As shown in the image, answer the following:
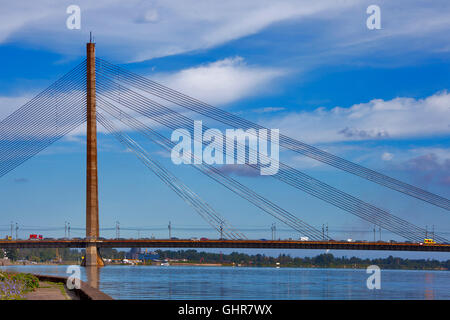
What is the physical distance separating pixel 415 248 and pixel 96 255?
134ft

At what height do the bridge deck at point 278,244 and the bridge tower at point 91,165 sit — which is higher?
the bridge tower at point 91,165

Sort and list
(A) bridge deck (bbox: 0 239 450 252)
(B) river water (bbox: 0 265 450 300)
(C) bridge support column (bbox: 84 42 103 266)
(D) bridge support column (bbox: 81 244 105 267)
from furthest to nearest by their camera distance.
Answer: (D) bridge support column (bbox: 81 244 105 267) < (A) bridge deck (bbox: 0 239 450 252) < (C) bridge support column (bbox: 84 42 103 266) < (B) river water (bbox: 0 265 450 300)

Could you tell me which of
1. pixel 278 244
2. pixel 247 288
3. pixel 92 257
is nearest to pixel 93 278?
pixel 247 288

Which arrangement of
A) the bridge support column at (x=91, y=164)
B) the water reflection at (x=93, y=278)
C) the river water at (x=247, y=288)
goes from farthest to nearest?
the bridge support column at (x=91, y=164) → the water reflection at (x=93, y=278) → the river water at (x=247, y=288)

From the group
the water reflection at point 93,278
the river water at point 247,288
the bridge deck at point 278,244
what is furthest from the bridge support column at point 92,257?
the river water at point 247,288

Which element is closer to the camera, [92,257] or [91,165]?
[91,165]

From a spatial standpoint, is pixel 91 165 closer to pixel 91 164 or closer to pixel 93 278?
pixel 91 164

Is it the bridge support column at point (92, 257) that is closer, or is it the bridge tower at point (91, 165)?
the bridge tower at point (91, 165)

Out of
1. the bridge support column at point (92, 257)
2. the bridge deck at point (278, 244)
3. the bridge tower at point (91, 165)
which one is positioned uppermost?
the bridge tower at point (91, 165)

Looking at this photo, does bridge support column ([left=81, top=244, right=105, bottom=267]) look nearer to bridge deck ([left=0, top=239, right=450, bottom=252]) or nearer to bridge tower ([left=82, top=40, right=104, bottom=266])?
bridge tower ([left=82, top=40, right=104, bottom=266])

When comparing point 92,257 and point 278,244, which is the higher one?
point 278,244

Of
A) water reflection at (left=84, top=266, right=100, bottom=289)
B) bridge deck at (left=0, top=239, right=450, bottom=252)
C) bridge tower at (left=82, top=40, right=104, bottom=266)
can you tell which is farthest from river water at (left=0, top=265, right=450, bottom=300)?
bridge tower at (left=82, top=40, right=104, bottom=266)

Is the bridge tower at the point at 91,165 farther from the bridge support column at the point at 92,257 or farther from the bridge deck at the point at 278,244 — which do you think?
the bridge deck at the point at 278,244
